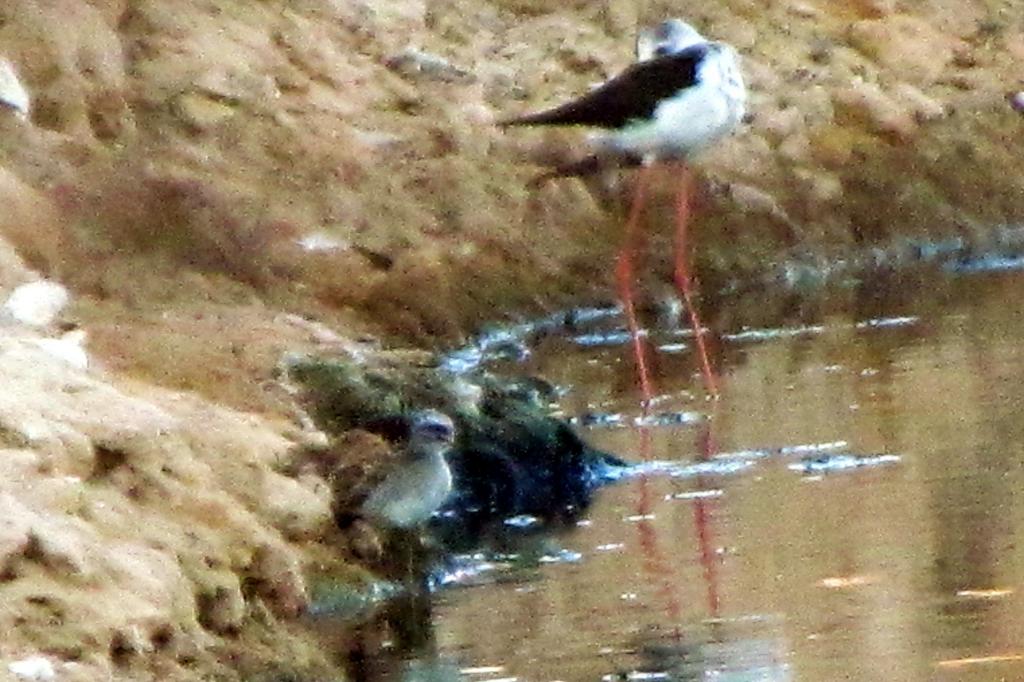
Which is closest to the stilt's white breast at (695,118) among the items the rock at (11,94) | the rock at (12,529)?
the rock at (11,94)

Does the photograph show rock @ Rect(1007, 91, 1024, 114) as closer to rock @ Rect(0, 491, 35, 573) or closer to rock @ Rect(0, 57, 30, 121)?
rock @ Rect(0, 57, 30, 121)

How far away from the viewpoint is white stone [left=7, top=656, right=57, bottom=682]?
5.12m

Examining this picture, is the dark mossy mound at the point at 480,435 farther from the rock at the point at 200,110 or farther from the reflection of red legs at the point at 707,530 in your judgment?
the rock at the point at 200,110

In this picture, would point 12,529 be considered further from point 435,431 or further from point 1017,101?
point 1017,101

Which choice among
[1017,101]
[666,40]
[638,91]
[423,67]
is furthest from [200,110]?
[1017,101]

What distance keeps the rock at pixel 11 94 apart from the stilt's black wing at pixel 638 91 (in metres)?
2.64

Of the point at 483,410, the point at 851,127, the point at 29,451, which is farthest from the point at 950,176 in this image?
the point at 29,451

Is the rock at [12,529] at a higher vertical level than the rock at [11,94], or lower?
lower

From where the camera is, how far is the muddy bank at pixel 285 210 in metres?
6.10

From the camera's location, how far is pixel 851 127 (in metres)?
14.8

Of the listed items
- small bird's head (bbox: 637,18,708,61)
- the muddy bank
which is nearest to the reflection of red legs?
the muddy bank

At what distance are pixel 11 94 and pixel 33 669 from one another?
6.29 meters

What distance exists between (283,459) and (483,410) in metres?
1.15

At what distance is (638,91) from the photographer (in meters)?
9.93
